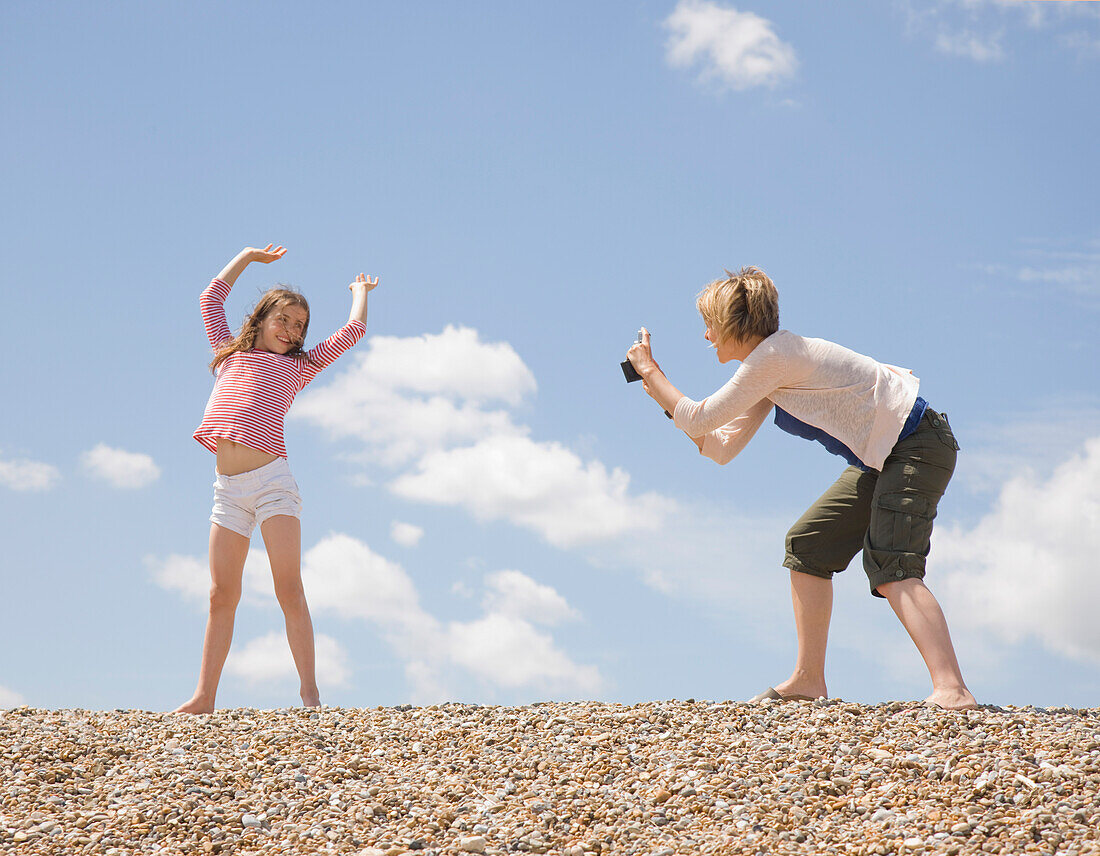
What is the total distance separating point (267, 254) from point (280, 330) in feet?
2.94

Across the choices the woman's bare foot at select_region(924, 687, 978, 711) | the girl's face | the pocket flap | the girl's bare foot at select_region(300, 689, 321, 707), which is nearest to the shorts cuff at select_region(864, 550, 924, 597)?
the pocket flap

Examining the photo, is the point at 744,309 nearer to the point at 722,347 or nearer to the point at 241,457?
the point at 722,347

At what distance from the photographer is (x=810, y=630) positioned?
19.4 feet

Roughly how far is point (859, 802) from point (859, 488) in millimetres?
1882

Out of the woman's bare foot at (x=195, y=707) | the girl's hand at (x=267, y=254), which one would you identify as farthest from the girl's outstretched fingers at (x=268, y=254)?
the woman's bare foot at (x=195, y=707)

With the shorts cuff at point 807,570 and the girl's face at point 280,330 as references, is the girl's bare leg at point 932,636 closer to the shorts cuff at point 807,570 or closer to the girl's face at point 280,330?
the shorts cuff at point 807,570

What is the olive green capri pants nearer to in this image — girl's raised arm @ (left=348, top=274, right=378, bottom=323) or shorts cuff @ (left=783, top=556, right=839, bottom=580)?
shorts cuff @ (left=783, top=556, right=839, bottom=580)

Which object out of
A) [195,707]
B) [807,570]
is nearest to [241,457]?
[195,707]

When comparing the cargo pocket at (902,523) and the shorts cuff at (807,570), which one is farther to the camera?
the shorts cuff at (807,570)

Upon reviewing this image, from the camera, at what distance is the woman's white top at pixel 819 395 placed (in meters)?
5.43

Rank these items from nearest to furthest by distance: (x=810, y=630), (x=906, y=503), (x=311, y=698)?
(x=906, y=503) < (x=810, y=630) < (x=311, y=698)

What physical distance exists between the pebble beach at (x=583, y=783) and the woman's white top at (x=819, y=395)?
5.03 ft

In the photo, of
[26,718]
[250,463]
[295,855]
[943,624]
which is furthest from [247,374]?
[943,624]

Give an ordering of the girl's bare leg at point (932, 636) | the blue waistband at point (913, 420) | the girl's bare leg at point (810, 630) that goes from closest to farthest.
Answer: the girl's bare leg at point (932, 636) < the blue waistband at point (913, 420) < the girl's bare leg at point (810, 630)
